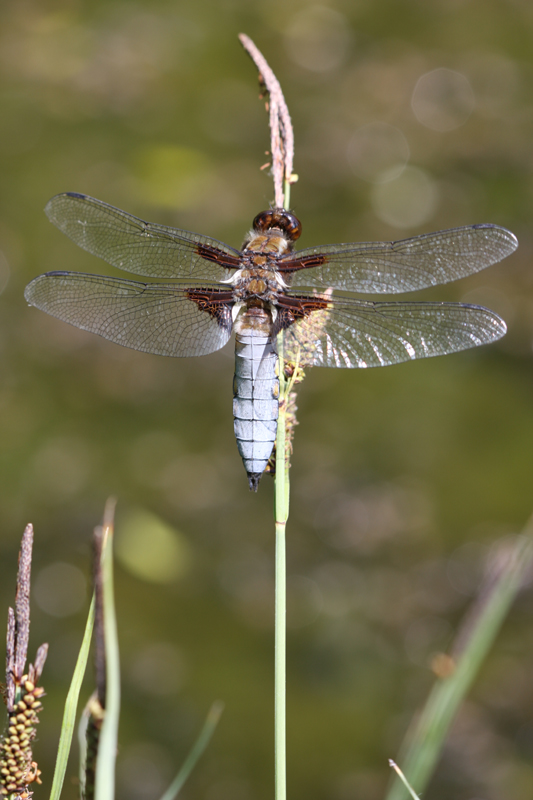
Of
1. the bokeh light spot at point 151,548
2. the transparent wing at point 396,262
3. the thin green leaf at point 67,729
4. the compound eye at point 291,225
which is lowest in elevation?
the thin green leaf at point 67,729

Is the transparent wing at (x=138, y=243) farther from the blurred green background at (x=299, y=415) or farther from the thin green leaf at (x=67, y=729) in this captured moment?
the blurred green background at (x=299, y=415)

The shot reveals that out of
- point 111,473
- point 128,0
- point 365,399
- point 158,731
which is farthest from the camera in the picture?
point 128,0

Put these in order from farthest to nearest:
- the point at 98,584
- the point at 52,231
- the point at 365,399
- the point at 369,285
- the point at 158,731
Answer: the point at 52,231
the point at 365,399
the point at 158,731
the point at 369,285
the point at 98,584

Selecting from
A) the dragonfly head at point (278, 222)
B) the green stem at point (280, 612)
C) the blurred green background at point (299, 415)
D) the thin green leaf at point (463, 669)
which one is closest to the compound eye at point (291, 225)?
the dragonfly head at point (278, 222)

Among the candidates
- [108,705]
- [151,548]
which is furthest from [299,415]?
[108,705]

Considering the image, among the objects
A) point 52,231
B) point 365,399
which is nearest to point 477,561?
point 365,399

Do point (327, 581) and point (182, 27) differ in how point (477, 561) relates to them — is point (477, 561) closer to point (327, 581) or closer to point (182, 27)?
point (327, 581)

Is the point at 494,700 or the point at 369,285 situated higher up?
the point at 369,285

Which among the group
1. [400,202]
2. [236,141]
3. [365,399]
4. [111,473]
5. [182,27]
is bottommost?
[111,473]
